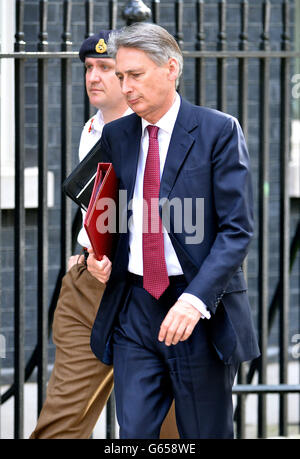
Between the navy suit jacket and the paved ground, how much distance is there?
9.63 feet

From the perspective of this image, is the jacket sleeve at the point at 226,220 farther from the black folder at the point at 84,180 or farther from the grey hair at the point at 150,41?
the black folder at the point at 84,180

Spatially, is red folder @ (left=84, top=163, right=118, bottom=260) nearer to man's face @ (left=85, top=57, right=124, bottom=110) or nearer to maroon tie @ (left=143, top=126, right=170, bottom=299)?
maroon tie @ (left=143, top=126, right=170, bottom=299)

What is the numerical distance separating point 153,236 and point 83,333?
2.64ft

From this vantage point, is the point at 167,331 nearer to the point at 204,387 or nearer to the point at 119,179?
the point at 204,387

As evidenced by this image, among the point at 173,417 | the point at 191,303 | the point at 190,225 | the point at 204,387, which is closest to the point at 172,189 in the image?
the point at 190,225

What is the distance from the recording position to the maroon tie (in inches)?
143

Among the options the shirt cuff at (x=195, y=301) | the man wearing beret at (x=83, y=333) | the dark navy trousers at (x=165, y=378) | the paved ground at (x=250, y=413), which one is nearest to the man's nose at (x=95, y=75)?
the man wearing beret at (x=83, y=333)

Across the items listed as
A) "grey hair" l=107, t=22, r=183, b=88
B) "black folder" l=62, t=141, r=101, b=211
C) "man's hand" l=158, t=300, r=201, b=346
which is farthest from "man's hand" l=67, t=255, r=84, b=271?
"grey hair" l=107, t=22, r=183, b=88

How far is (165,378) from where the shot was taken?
378 centimetres

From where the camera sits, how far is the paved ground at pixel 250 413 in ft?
21.9

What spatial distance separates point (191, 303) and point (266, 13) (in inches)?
85.4

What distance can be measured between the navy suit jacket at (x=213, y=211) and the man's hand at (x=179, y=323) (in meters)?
0.06

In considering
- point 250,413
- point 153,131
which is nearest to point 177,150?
point 153,131

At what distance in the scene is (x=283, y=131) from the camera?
5.21m
